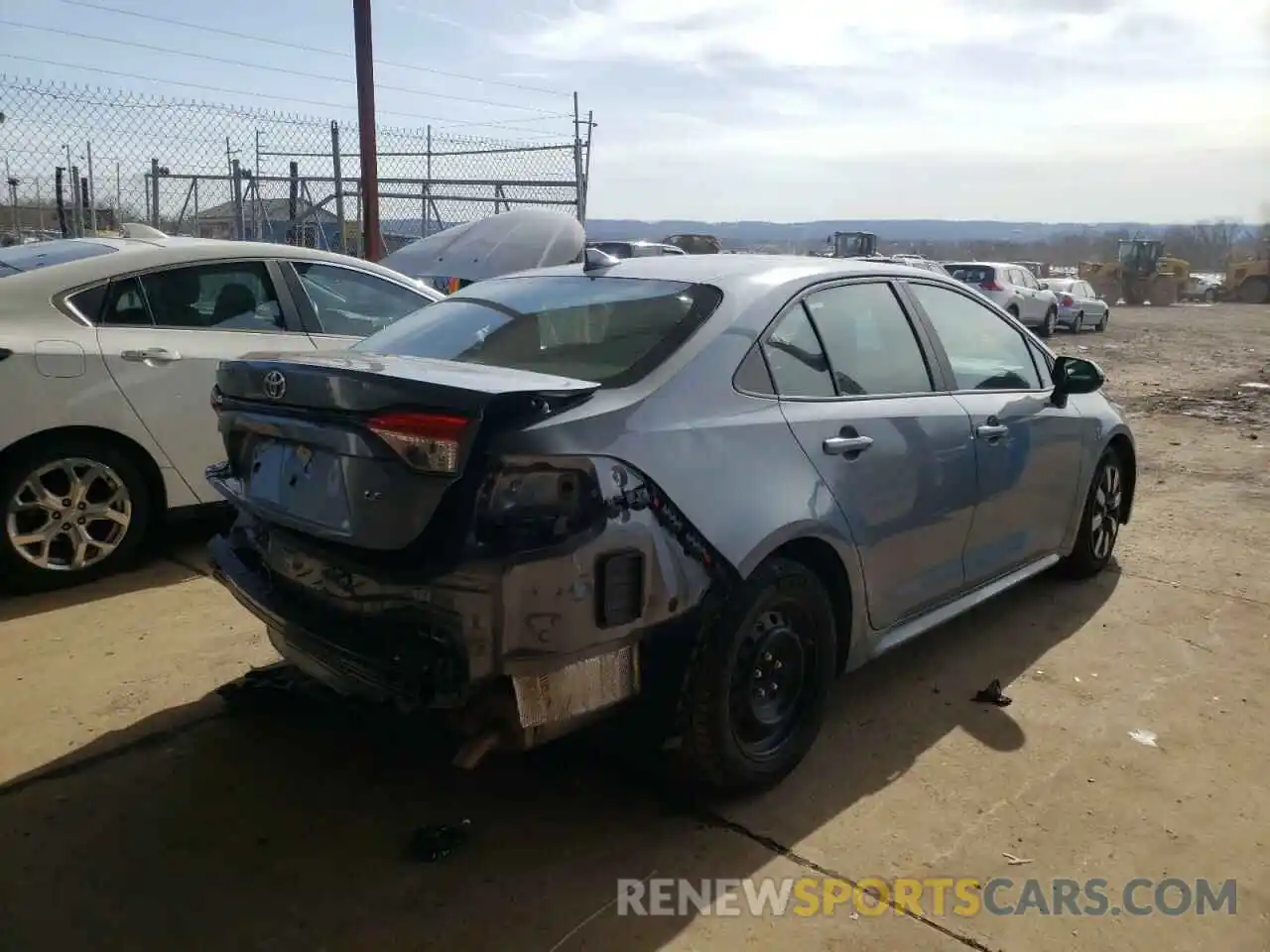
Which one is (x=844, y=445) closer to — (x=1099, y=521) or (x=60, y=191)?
(x=1099, y=521)

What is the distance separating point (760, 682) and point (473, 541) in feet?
3.55

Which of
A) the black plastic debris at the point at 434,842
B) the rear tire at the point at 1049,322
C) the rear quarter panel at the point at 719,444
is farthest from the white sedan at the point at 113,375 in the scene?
the rear tire at the point at 1049,322

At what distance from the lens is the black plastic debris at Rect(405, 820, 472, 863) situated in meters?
2.73

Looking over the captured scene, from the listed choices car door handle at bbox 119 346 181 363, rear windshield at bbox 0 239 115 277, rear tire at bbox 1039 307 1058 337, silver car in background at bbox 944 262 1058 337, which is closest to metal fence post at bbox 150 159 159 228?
rear windshield at bbox 0 239 115 277

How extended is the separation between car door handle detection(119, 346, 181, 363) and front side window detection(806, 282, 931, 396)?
3.09 m

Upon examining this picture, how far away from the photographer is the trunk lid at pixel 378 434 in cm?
245

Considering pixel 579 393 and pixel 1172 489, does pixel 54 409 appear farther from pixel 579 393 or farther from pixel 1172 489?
pixel 1172 489

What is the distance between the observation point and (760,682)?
3.05 m

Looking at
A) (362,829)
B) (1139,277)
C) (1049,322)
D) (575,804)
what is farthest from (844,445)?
(1139,277)

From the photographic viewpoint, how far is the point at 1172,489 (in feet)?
24.2

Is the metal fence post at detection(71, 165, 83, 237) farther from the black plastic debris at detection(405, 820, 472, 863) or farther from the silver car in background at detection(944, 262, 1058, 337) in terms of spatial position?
the silver car in background at detection(944, 262, 1058, 337)

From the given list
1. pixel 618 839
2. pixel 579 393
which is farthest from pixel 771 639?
pixel 579 393

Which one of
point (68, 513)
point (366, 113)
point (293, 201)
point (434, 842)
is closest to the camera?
point (434, 842)

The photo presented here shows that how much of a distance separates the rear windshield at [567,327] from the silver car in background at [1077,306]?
934 inches
